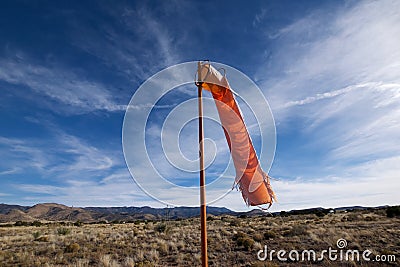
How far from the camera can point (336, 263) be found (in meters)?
11.1

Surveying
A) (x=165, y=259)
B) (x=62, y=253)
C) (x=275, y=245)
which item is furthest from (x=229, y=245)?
(x=62, y=253)

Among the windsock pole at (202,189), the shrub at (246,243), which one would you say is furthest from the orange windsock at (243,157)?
the shrub at (246,243)

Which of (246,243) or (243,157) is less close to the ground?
(243,157)

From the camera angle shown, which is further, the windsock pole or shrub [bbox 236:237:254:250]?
shrub [bbox 236:237:254:250]

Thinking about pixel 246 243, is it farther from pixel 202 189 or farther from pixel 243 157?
pixel 243 157

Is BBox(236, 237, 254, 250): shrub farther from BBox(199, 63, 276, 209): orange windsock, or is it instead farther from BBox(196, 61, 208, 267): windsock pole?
BBox(199, 63, 276, 209): orange windsock

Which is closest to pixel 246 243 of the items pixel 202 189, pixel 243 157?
pixel 202 189

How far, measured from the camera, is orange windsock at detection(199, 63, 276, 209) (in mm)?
4629

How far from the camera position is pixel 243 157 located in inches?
183

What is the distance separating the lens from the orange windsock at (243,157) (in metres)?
4.63

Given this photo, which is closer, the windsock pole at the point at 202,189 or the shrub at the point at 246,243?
the windsock pole at the point at 202,189

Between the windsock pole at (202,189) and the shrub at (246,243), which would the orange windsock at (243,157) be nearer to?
the windsock pole at (202,189)

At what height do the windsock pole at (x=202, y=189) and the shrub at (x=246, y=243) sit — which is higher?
the windsock pole at (x=202, y=189)

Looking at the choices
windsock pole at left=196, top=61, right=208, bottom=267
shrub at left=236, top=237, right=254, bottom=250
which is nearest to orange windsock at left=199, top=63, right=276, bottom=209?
windsock pole at left=196, top=61, right=208, bottom=267
